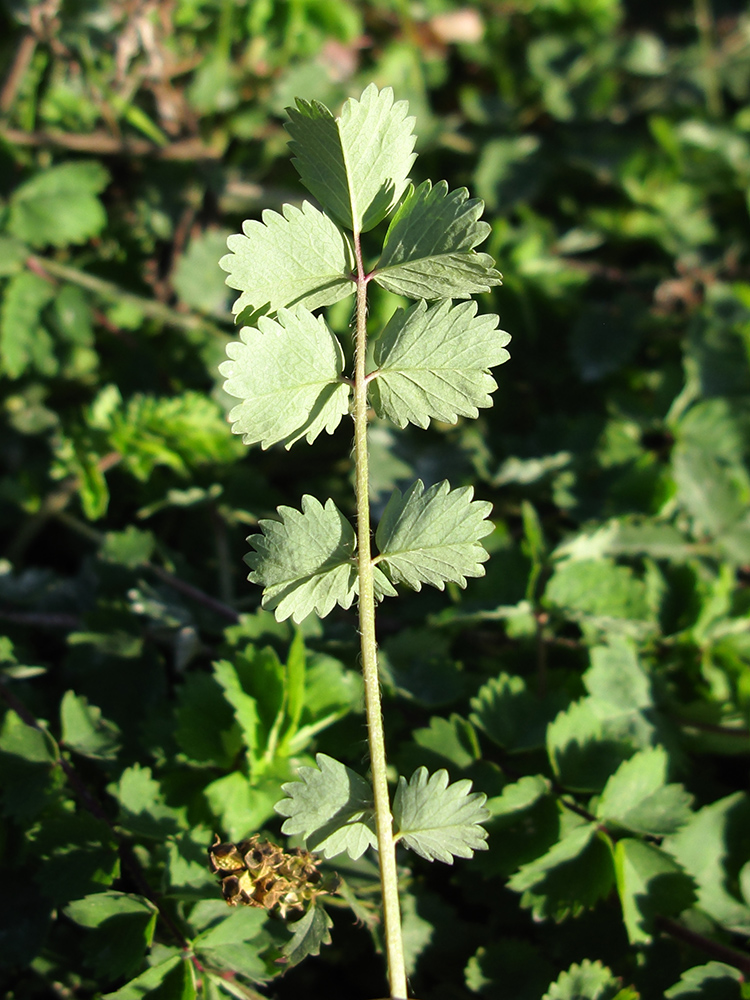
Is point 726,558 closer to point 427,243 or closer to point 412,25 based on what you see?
point 427,243

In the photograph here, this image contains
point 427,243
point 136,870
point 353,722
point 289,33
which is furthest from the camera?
point 289,33

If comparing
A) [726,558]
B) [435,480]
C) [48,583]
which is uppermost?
[726,558]

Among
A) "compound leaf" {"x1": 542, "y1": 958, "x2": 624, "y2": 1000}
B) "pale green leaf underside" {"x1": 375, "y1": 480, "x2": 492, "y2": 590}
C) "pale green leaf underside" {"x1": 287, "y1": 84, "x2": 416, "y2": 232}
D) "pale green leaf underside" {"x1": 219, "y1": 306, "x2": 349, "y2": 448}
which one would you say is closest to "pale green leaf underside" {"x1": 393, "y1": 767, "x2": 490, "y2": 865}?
"pale green leaf underside" {"x1": 375, "y1": 480, "x2": 492, "y2": 590}

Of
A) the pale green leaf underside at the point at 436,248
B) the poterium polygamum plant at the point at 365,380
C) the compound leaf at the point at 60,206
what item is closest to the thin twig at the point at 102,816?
the poterium polygamum plant at the point at 365,380

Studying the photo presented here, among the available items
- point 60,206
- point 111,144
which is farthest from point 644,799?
point 111,144

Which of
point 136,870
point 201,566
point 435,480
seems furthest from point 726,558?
point 136,870

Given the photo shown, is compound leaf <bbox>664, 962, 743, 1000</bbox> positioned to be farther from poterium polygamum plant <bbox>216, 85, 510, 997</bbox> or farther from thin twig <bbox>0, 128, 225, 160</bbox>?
thin twig <bbox>0, 128, 225, 160</bbox>
